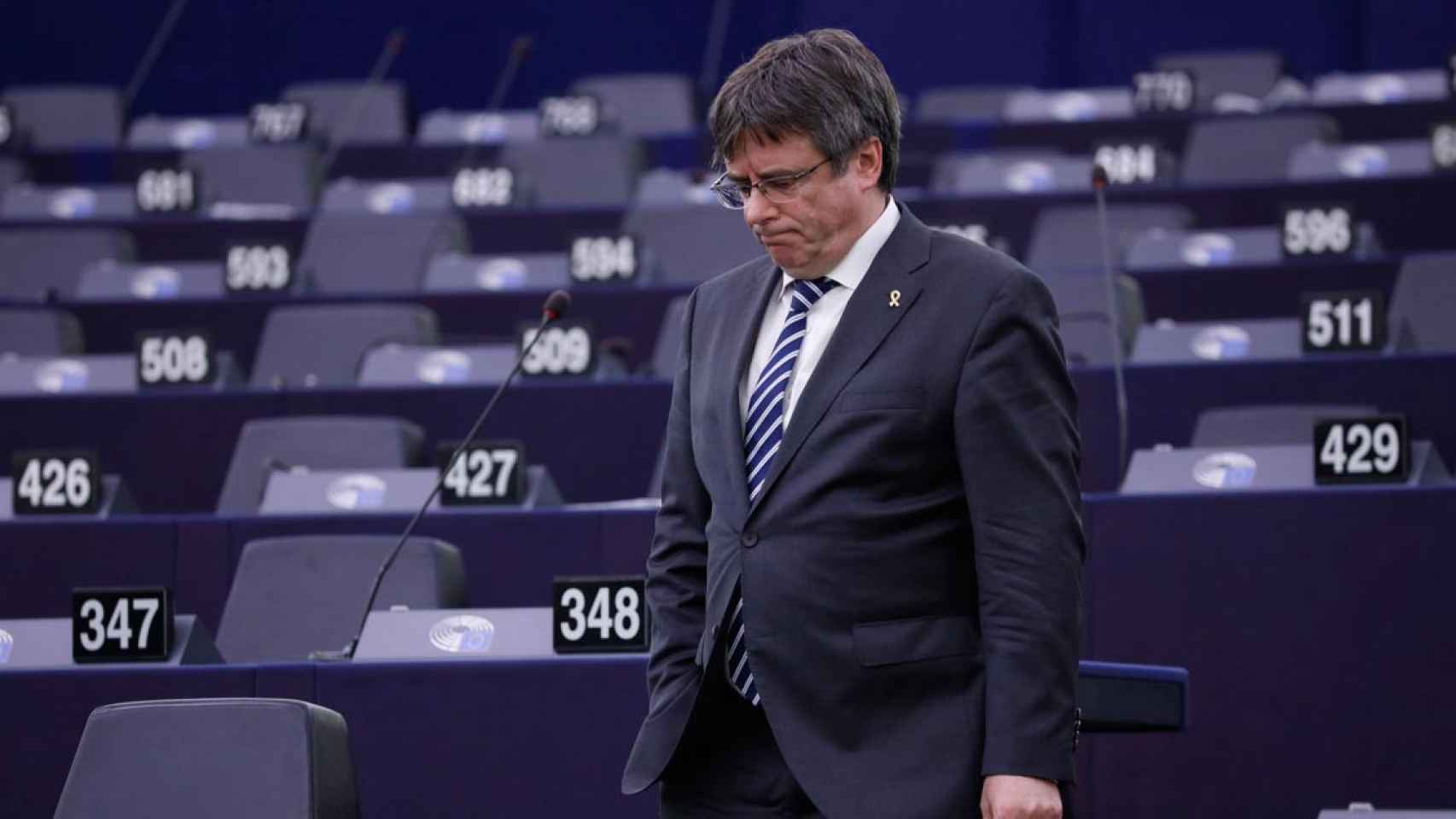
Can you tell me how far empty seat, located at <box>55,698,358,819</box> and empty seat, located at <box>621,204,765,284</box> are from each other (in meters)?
4.20

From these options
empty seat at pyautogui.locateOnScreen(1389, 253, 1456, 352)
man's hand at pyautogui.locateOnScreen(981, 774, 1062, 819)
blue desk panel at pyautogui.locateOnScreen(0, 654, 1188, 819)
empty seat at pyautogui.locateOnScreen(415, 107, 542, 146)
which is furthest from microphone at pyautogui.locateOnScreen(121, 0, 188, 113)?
man's hand at pyautogui.locateOnScreen(981, 774, 1062, 819)

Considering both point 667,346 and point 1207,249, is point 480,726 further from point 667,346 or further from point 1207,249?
point 1207,249

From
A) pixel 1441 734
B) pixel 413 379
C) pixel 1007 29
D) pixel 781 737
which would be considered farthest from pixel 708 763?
pixel 1007 29

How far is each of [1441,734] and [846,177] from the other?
219cm

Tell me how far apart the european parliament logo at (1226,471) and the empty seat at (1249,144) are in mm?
3543

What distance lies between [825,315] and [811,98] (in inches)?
9.3

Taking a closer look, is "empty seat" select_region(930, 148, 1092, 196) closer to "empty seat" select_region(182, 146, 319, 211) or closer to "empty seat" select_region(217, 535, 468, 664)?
"empty seat" select_region(182, 146, 319, 211)

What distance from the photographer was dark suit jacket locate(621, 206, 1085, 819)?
2051 millimetres

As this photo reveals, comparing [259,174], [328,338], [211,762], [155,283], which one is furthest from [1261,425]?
[259,174]

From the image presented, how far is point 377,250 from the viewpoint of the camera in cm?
743

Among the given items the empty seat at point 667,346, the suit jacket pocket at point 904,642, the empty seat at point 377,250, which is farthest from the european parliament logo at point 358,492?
the suit jacket pocket at point 904,642

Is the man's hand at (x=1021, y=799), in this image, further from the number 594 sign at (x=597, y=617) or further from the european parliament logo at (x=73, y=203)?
the european parliament logo at (x=73, y=203)

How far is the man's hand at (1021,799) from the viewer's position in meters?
1.99

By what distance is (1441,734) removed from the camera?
3.85 metres
